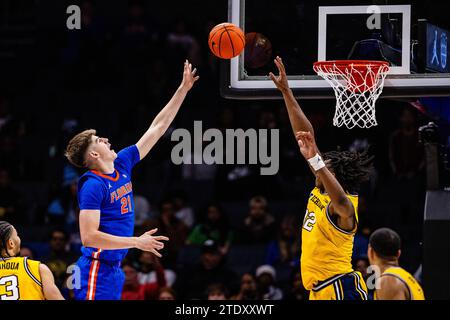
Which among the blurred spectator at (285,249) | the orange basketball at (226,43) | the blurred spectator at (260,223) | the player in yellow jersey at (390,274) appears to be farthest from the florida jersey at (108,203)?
the blurred spectator at (260,223)

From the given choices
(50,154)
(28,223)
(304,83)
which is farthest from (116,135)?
(304,83)

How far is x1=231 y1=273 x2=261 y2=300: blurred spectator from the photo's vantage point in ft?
28.9

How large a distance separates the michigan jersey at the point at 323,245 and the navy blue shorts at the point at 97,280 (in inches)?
46.4

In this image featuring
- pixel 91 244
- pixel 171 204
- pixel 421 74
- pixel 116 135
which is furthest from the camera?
pixel 116 135

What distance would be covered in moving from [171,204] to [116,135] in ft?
6.00

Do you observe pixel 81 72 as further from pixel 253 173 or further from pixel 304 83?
pixel 304 83

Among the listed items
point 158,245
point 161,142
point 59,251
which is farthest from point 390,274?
point 161,142

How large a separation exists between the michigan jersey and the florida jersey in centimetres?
112

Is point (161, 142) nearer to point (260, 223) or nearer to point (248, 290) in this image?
point (260, 223)

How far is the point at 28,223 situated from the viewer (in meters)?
10.8

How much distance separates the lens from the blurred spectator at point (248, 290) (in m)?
8.80

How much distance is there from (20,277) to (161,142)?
5394mm

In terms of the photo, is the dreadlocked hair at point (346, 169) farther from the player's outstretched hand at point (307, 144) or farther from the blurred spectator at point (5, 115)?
the blurred spectator at point (5, 115)

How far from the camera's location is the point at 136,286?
907cm
